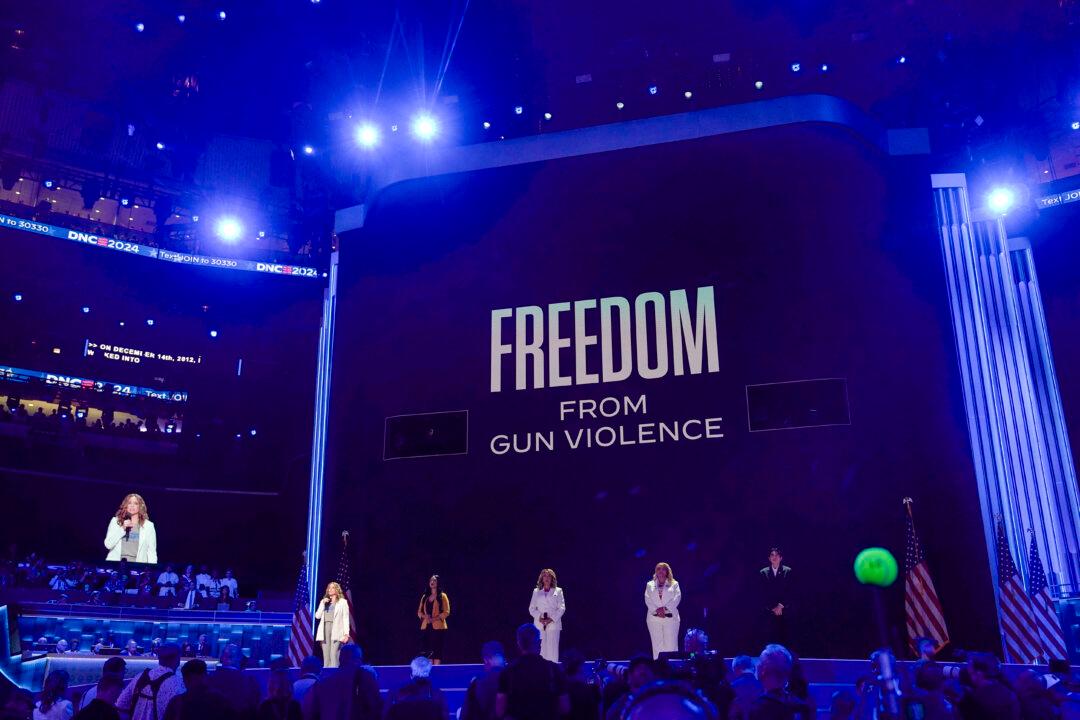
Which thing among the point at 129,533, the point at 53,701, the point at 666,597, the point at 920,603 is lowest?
the point at 53,701

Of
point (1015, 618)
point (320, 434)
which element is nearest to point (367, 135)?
point (320, 434)

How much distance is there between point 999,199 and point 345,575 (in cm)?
1319

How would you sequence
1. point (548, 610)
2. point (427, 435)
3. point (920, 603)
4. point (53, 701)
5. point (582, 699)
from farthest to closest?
1. point (427, 435)
2. point (548, 610)
3. point (920, 603)
4. point (53, 701)
5. point (582, 699)

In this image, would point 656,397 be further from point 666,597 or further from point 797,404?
point 666,597

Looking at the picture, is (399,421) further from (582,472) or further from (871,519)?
(871,519)

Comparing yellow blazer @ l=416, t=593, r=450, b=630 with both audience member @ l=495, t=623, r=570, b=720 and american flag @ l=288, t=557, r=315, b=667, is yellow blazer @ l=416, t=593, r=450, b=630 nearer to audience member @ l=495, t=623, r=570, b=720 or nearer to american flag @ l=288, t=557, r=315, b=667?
american flag @ l=288, t=557, r=315, b=667

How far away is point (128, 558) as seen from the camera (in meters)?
19.4

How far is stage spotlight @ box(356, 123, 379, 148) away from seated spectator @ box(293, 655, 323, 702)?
12.2 metres

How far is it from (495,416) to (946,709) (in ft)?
34.0

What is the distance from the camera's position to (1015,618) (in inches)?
457

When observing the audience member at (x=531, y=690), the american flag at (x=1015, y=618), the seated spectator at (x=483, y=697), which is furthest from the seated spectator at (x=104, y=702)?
the american flag at (x=1015, y=618)

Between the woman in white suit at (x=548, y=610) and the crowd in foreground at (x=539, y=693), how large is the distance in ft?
21.8

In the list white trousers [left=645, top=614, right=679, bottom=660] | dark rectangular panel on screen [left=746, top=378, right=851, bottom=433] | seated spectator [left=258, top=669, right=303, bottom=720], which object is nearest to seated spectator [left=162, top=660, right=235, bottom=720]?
seated spectator [left=258, top=669, right=303, bottom=720]

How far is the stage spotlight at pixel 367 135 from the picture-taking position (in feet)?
56.0
